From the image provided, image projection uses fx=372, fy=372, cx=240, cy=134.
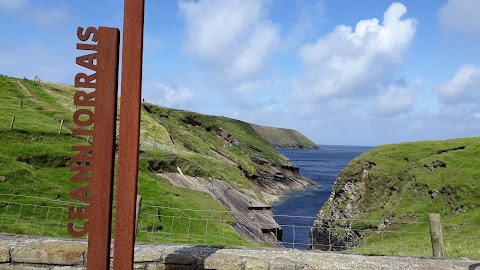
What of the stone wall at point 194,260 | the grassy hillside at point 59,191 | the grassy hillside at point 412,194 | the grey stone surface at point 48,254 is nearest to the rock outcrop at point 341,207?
the grassy hillside at point 412,194

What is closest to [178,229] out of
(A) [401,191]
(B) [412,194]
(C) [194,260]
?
(C) [194,260]

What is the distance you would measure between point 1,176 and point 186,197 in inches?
436

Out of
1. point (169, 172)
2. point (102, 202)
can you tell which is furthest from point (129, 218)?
point (169, 172)

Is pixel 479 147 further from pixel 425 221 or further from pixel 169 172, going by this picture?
pixel 169 172

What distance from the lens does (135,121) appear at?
5316mm

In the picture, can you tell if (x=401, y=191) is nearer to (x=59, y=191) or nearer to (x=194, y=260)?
(x=59, y=191)

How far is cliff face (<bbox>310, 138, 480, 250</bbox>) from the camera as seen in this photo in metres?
27.0

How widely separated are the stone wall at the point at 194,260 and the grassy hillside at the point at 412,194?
10.7 m

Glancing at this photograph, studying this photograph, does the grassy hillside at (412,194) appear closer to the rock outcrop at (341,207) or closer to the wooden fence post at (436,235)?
the rock outcrop at (341,207)

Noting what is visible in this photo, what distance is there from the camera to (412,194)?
103 ft

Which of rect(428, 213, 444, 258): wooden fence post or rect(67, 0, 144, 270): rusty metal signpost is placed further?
rect(428, 213, 444, 258): wooden fence post

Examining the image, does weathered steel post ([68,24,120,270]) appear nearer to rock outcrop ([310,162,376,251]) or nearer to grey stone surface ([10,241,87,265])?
grey stone surface ([10,241,87,265])

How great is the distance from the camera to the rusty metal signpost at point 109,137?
5273 mm

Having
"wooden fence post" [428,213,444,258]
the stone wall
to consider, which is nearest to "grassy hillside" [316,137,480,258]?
A: "wooden fence post" [428,213,444,258]
